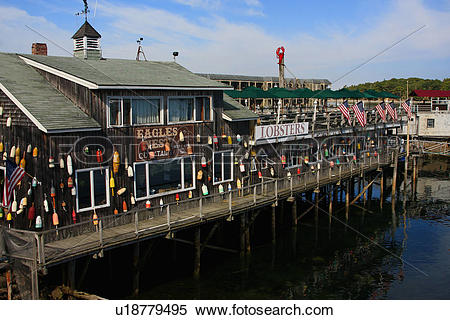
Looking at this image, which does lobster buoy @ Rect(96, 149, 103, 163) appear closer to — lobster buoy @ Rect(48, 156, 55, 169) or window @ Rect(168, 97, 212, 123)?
→ lobster buoy @ Rect(48, 156, 55, 169)

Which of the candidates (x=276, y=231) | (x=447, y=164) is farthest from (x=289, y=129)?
(x=447, y=164)

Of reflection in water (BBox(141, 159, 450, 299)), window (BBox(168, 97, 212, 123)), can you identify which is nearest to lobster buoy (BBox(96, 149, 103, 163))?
window (BBox(168, 97, 212, 123))

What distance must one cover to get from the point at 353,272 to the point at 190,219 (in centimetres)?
963

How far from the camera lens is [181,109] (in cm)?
2202

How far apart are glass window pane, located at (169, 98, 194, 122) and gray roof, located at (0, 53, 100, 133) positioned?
13.6ft

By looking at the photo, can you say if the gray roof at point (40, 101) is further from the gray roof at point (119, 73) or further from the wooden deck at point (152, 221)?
the wooden deck at point (152, 221)

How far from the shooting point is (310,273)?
77.6 feet

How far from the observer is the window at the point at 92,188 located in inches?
718

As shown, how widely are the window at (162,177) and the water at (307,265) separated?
409 cm

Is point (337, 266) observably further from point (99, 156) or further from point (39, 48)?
point (39, 48)

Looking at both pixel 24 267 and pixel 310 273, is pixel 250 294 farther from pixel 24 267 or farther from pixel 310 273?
pixel 24 267

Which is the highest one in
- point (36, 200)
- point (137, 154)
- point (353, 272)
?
point (137, 154)

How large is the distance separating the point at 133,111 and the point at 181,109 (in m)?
2.82
